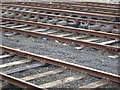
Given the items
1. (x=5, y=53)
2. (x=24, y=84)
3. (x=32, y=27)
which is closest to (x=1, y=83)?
(x=24, y=84)

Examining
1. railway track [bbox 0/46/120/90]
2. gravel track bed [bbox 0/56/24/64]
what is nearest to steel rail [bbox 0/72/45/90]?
railway track [bbox 0/46/120/90]

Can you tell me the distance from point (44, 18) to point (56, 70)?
23.1ft

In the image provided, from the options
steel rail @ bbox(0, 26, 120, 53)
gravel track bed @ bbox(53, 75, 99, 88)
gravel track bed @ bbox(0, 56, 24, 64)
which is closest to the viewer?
gravel track bed @ bbox(53, 75, 99, 88)

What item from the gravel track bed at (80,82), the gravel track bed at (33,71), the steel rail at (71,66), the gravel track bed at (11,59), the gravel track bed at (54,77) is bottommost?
the gravel track bed at (80,82)

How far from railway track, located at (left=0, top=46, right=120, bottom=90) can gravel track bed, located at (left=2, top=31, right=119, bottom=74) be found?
0.61 meters

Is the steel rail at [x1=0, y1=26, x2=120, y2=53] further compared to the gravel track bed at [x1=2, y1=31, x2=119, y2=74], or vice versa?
the steel rail at [x1=0, y1=26, x2=120, y2=53]

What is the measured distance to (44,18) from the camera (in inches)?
566

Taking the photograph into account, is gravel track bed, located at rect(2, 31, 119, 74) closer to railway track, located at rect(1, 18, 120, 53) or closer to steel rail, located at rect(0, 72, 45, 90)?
railway track, located at rect(1, 18, 120, 53)

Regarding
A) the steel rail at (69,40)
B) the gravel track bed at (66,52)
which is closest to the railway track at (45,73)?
the gravel track bed at (66,52)

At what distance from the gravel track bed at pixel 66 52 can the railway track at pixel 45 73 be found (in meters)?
0.61

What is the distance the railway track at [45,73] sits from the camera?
6.77 meters

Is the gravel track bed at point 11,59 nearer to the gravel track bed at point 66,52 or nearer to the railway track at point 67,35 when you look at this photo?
the gravel track bed at point 66,52

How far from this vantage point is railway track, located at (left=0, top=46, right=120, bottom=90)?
677 centimetres

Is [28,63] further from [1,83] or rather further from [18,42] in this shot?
[18,42]
